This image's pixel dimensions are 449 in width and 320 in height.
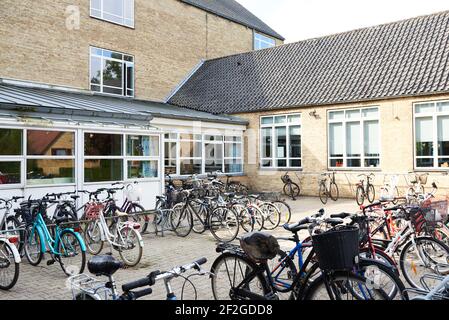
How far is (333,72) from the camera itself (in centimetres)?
1711

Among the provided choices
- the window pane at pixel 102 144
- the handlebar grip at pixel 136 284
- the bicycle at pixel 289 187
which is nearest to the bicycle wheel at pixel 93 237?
the window pane at pixel 102 144

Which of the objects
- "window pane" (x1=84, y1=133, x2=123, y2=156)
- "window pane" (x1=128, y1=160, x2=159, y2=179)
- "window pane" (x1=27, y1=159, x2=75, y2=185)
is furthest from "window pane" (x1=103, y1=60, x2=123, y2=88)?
"window pane" (x1=27, y1=159, x2=75, y2=185)

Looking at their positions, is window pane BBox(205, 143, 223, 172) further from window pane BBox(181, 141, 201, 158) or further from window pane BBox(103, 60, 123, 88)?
window pane BBox(103, 60, 123, 88)

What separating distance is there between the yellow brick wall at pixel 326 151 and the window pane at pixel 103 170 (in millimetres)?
8329

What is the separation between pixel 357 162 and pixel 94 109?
382 inches

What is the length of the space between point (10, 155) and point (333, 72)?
41.8 ft

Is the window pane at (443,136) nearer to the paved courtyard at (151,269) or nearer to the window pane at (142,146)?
the paved courtyard at (151,269)

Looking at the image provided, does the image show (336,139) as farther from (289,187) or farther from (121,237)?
(121,237)

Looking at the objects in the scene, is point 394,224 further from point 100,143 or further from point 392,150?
point 392,150

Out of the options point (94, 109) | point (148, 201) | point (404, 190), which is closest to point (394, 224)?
point (148, 201)

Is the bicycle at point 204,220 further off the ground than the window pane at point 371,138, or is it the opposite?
the window pane at point 371,138

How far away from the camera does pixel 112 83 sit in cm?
1905

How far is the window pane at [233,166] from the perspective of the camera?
18.3 m

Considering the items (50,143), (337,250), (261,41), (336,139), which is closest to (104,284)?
Result: (337,250)
